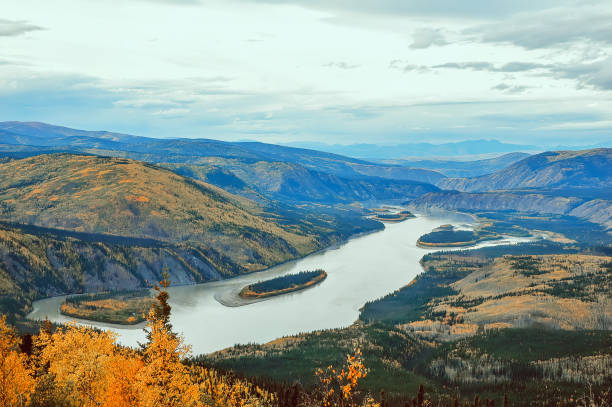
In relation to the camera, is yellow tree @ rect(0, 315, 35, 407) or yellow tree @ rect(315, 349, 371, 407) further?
yellow tree @ rect(0, 315, 35, 407)

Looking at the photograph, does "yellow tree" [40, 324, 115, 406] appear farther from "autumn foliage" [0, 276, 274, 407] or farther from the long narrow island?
the long narrow island

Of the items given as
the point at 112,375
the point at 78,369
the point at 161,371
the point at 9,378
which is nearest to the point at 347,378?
the point at 161,371

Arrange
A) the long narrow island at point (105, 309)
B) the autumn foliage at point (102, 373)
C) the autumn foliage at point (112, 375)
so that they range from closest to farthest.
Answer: the autumn foliage at point (112, 375), the autumn foliage at point (102, 373), the long narrow island at point (105, 309)

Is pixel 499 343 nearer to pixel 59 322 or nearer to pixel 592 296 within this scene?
pixel 592 296

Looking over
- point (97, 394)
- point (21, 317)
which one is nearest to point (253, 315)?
point (21, 317)

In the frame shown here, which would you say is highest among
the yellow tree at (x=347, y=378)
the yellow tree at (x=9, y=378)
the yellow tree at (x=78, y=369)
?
the yellow tree at (x=347, y=378)

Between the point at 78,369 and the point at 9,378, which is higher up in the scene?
the point at 9,378

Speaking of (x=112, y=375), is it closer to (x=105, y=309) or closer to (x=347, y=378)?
(x=347, y=378)

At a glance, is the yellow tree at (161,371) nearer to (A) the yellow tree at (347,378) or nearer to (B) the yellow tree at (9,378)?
(A) the yellow tree at (347,378)

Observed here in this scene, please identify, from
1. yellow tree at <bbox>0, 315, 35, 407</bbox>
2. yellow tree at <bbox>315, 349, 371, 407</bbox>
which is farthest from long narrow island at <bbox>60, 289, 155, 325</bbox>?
yellow tree at <bbox>315, 349, 371, 407</bbox>

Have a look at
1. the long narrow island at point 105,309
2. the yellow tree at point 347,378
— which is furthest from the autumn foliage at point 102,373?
the long narrow island at point 105,309

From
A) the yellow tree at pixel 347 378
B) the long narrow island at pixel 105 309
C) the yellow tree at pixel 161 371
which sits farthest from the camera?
the long narrow island at pixel 105 309

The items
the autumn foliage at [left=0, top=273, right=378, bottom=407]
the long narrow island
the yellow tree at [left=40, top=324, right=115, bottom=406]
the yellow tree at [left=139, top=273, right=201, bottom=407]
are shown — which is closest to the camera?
the yellow tree at [left=139, top=273, right=201, bottom=407]
